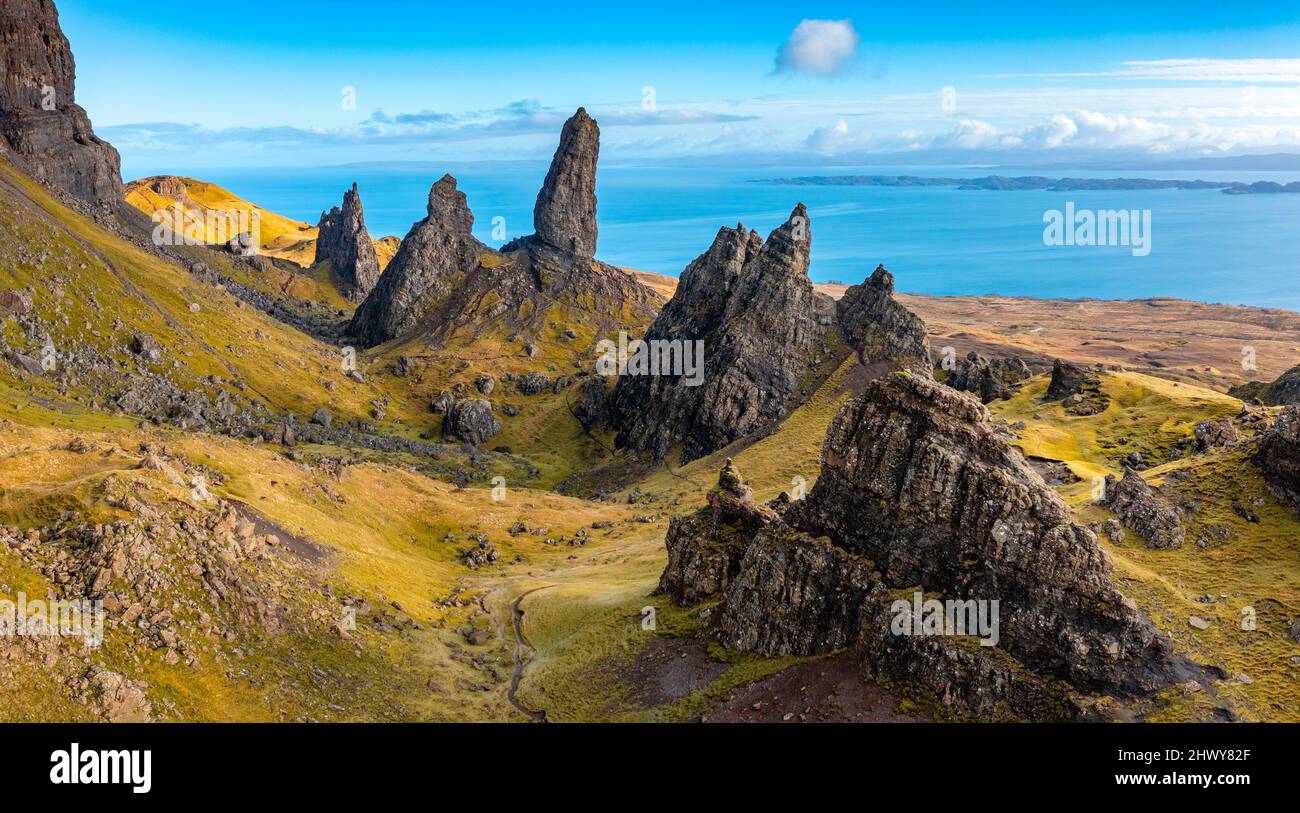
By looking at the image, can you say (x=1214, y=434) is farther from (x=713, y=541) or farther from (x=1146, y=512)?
(x=713, y=541)

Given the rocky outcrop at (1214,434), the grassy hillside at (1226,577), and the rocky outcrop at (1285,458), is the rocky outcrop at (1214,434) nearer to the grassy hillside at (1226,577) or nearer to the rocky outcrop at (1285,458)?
the grassy hillside at (1226,577)

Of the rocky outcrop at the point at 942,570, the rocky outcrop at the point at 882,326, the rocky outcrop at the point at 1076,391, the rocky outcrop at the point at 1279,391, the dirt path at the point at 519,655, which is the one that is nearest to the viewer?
the rocky outcrop at the point at 942,570

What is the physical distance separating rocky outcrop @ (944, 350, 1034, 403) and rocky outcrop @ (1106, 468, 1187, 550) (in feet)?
222

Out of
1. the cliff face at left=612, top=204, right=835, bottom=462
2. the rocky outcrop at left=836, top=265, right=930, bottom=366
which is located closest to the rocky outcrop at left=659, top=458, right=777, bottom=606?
the cliff face at left=612, top=204, right=835, bottom=462

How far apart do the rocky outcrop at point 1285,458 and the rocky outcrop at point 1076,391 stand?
52024 millimetres

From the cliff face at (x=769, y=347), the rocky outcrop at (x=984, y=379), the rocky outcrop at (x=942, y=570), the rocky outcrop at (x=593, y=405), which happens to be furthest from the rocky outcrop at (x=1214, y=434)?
the rocky outcrop at (x=593, y=405)

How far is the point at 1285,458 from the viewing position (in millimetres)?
62156

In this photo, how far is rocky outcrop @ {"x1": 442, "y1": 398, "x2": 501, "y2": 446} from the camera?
7047 inches

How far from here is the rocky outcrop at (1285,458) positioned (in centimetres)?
6128

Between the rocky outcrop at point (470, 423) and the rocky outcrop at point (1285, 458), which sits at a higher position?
the rocky outcrop at point (1285, 458)

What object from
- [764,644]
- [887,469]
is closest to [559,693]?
[764,644]

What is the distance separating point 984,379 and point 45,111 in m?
205
